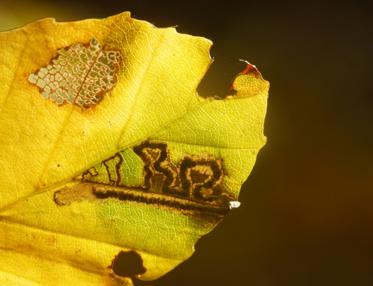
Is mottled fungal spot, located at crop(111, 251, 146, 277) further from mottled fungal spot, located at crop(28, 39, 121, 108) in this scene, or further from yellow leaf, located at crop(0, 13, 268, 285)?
mottled fungal spot, located at crop(28, 39, 121, 108)

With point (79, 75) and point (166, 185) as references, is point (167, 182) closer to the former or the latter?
point (166, 185)

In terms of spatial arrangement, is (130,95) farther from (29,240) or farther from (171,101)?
(29,240)

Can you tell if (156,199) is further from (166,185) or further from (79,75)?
(79,75)

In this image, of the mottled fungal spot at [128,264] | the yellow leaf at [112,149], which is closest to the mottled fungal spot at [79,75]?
the yellow leaf at [112,149]

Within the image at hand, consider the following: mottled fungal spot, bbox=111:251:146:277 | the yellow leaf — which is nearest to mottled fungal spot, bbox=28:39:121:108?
the yellow leaf

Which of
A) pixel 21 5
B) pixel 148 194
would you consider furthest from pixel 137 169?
pixel 21 5

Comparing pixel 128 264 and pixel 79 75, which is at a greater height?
pixel 79 75

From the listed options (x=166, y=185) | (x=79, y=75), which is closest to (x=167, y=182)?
(x=166, y=185)
